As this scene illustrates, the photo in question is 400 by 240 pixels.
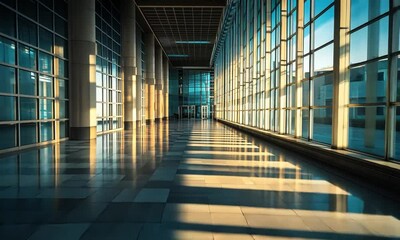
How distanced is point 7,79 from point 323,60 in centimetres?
1073

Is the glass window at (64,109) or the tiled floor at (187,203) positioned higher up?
the glass window at (64,109)

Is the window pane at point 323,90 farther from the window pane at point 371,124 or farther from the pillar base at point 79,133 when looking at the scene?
the pillar base at point 79,133

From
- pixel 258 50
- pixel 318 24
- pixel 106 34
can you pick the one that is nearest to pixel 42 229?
pixel 318 24

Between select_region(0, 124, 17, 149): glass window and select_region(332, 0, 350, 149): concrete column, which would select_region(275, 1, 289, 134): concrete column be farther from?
select_region(0, 124, 17, 149): glass window

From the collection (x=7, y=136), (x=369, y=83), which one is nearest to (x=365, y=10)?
(x=369, y=83)

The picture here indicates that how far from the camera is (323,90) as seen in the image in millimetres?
11336

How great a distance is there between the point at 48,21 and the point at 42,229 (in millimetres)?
13013

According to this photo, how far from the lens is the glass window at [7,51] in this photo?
11.5 meters

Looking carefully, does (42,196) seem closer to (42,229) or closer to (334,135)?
(42,229)

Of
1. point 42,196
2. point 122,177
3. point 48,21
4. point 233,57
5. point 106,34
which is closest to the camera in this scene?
point 42,196

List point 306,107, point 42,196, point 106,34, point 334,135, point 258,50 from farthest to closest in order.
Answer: point 106,34, point 258,50, point 306,107, point 334,135, point 42,196

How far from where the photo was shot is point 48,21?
1498 cm

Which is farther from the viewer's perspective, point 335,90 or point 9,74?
point 9,74

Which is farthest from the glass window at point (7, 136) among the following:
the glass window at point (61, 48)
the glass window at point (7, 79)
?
the glass window at point (61, 48)
